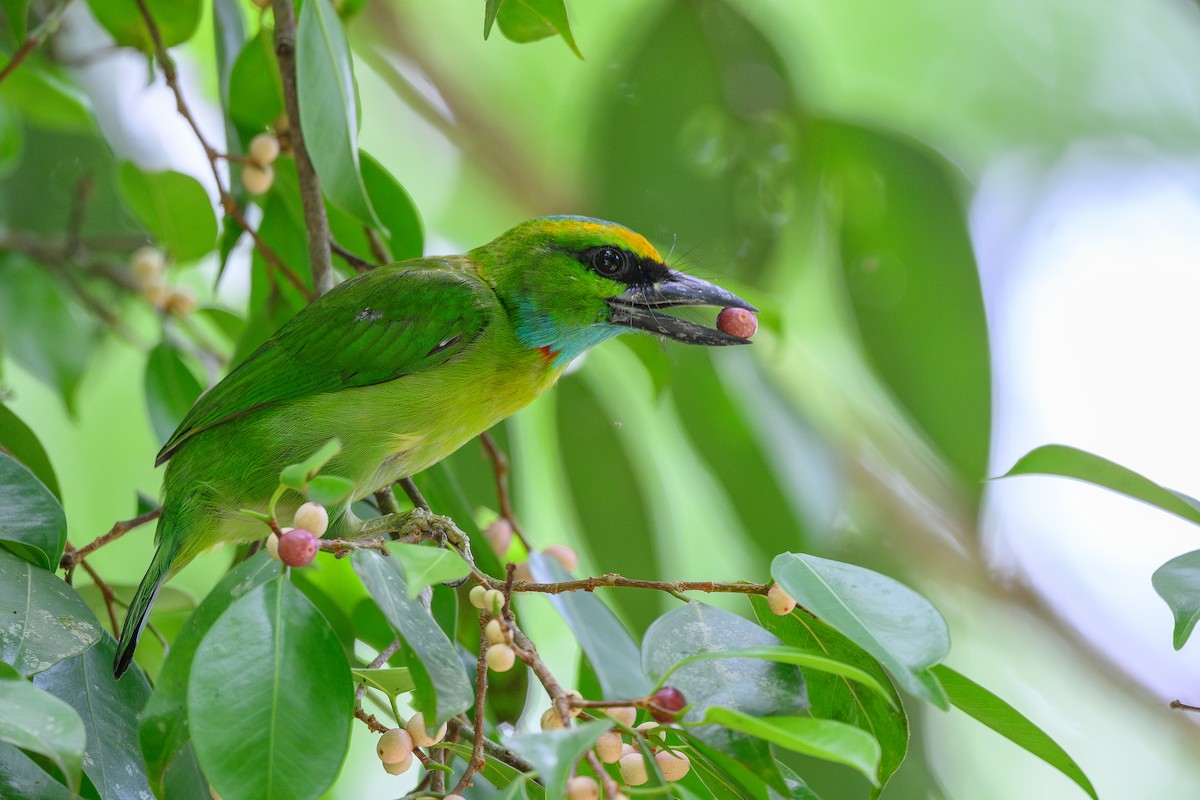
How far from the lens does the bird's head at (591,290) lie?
2309 mm

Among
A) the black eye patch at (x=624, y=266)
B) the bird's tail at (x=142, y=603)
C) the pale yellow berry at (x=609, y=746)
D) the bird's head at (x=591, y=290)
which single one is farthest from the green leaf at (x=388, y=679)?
the black eye patch at (x=624, y=266)

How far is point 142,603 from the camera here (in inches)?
70.8

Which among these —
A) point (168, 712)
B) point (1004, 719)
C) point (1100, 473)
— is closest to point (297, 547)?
point (168, 712)

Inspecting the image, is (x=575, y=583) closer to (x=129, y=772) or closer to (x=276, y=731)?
(x=276, y=731)

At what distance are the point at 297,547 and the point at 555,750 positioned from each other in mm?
450

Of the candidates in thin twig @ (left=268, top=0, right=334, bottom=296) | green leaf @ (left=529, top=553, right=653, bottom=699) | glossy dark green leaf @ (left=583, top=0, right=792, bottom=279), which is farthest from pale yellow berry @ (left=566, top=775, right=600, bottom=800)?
glossy dark green leaf @ (left=583, top=0, right=792, bottom=279)

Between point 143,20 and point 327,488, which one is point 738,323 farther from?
point 143,20

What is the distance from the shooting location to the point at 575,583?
4.61 ft

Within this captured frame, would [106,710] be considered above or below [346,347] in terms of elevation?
below

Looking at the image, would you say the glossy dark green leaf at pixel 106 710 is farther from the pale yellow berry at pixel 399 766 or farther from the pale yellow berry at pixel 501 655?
the pale yellow berry at pixel 501 655

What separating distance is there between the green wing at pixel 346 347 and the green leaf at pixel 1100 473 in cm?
112

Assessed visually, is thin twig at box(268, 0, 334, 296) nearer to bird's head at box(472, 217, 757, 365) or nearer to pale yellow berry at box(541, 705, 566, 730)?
bird's head at box(472, 217, 757, 365)

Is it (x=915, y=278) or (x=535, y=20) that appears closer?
(x=535, y=20)

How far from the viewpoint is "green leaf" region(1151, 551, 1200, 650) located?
4.51ft
